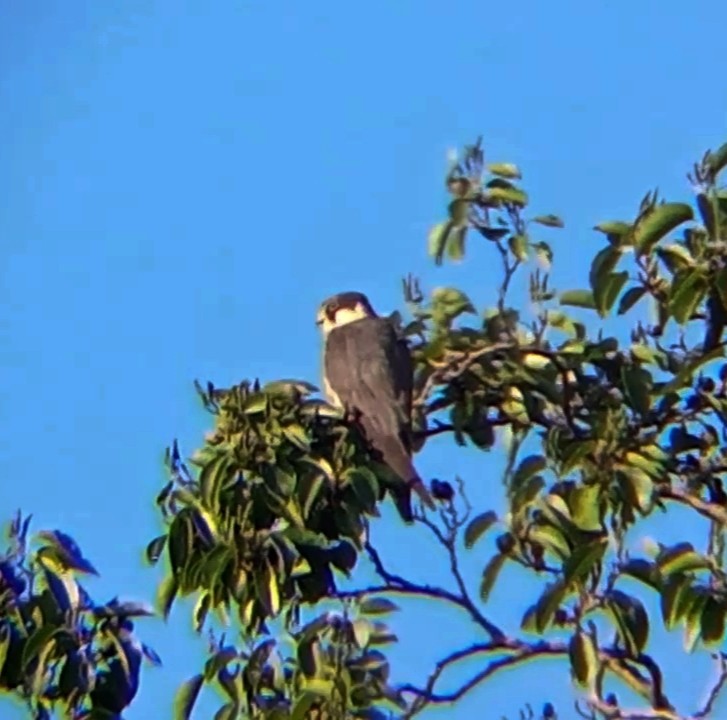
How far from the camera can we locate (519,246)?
6.36 metres

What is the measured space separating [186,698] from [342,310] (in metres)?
4.31

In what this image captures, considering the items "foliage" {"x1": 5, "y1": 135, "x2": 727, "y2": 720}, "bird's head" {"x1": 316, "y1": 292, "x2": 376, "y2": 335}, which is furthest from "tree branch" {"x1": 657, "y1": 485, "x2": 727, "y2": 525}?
"bird's head" {"x1": 316, "y1": 292, "x2": 376, "y2": 335}

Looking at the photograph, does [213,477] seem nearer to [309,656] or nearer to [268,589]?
[268,589]

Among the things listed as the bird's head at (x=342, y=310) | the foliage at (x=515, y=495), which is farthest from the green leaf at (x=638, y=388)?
the bird's head at (x=342, y=310)

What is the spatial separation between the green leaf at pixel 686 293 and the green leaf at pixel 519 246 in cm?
48

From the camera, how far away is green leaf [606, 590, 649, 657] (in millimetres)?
5652

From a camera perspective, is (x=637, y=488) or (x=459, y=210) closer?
(x=637, y=488)

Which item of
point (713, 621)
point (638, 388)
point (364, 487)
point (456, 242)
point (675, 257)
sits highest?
point (456, 242)

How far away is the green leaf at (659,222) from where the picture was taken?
6020mm

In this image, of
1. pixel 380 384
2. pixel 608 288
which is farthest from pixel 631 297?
pixel 380 384

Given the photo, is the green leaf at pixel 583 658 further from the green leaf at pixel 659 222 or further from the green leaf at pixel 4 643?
the green leaf at pixel 4 643

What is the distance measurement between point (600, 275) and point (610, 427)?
1.58 feet

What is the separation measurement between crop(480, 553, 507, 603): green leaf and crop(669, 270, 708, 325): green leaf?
2.37 ft

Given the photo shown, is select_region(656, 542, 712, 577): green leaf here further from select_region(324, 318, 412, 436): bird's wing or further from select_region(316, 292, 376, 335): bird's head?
select_region(316, 292, 376, 335): bird's head
